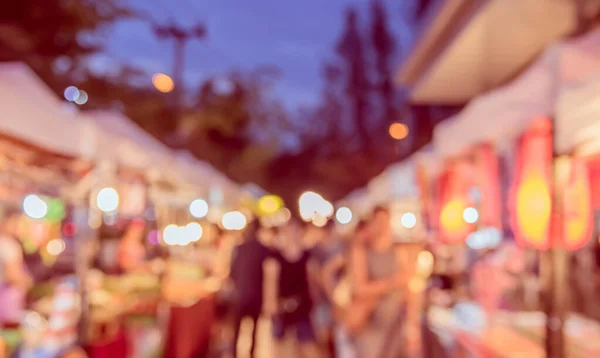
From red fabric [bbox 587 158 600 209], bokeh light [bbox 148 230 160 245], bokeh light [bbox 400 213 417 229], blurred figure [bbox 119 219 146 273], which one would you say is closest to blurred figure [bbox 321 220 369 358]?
blurred figure [bbox 119 219 146 273]

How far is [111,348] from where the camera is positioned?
6.12 meters

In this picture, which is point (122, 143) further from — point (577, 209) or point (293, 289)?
point (577, 209)

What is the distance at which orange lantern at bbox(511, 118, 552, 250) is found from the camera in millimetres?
4016

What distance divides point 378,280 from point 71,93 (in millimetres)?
14967

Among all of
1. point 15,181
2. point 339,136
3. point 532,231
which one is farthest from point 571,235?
point 339,136

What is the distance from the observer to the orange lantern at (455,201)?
691 centimetres

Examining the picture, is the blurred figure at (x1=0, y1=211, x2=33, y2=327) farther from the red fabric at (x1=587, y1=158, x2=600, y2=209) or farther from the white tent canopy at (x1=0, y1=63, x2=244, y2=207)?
the red fabric at (x1=587, y1=158, x2=600, y2=209)

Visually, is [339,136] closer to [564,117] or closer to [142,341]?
[142,341]

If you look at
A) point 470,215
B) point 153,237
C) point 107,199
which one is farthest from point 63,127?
point 153,237

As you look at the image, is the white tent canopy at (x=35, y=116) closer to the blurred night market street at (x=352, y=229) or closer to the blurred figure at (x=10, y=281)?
the blurred night market street at (x=352, y=229)

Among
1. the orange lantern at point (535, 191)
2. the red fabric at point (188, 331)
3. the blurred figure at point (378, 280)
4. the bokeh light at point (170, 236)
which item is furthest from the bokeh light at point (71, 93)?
the orange lantern at point (535, 191)

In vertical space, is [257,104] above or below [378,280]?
above

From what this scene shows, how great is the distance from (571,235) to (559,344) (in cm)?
73

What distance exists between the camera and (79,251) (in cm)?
758
